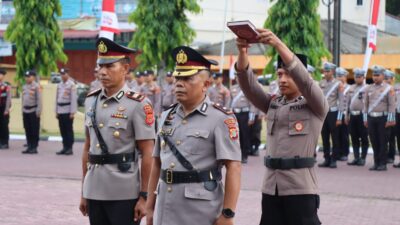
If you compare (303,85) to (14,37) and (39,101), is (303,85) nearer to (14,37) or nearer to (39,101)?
(39,101)

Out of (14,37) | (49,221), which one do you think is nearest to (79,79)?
(14,37)

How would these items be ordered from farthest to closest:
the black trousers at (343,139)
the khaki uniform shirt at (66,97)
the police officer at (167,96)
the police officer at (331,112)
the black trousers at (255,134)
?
the police officer at (167,96), the black trousers at (255,134), the khaki uniform shirt at (66,97), the black trousers at (343,139), the police officer at (331,112)

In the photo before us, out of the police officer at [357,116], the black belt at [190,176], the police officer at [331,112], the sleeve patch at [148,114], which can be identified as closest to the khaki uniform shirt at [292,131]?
the sleeve patch at [148,114]

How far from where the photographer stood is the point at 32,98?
18.1 m

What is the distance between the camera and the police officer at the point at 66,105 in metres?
17.6

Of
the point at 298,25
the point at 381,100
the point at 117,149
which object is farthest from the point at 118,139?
the point at 298,25

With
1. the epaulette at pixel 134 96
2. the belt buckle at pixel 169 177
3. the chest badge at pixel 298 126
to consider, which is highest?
the epaulette at pixel 134 96

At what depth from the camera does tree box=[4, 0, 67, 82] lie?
69.3 feet

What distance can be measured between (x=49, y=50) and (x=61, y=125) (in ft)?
14.4

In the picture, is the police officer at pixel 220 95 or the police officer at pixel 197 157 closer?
the police officer at pixel 197 157

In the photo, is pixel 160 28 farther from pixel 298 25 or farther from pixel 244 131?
pixel 244 131

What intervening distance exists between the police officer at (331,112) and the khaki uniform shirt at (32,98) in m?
6.45

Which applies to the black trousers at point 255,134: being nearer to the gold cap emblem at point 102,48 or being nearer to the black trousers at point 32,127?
the black trousers at point 32,127

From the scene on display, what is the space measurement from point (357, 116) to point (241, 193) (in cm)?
542
